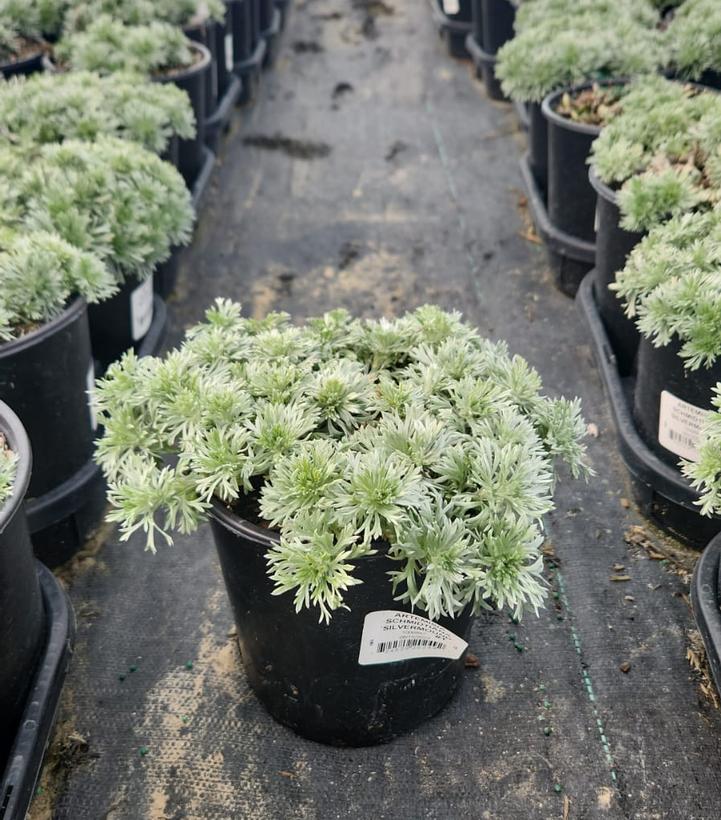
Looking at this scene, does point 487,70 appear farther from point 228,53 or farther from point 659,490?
point 659,490

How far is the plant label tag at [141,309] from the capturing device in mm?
2812

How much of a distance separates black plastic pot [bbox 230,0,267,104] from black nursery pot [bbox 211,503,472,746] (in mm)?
4416

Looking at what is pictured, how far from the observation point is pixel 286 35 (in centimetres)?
682

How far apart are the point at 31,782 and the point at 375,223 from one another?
3.04 m

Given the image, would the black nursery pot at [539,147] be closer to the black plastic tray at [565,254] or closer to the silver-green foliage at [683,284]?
the black plastic tray at [565,254]

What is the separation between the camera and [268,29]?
244 inches

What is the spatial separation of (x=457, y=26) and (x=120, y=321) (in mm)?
4405

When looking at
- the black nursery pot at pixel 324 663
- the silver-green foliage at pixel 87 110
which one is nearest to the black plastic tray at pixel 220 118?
Answer: the silver-green foliage at pixel 87 110

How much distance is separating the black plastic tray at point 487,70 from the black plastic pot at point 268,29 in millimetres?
1470

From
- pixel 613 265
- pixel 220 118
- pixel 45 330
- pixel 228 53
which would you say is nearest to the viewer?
pixel 45 330

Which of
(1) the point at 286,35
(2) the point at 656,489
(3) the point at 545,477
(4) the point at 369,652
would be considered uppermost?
(3) the point at 545,477

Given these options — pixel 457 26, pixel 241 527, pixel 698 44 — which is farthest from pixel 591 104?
pixel 457 26

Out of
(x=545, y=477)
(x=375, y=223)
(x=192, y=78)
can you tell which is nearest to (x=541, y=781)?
(x=545, y=477)

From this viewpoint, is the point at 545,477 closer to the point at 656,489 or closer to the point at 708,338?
the point at 708,338
